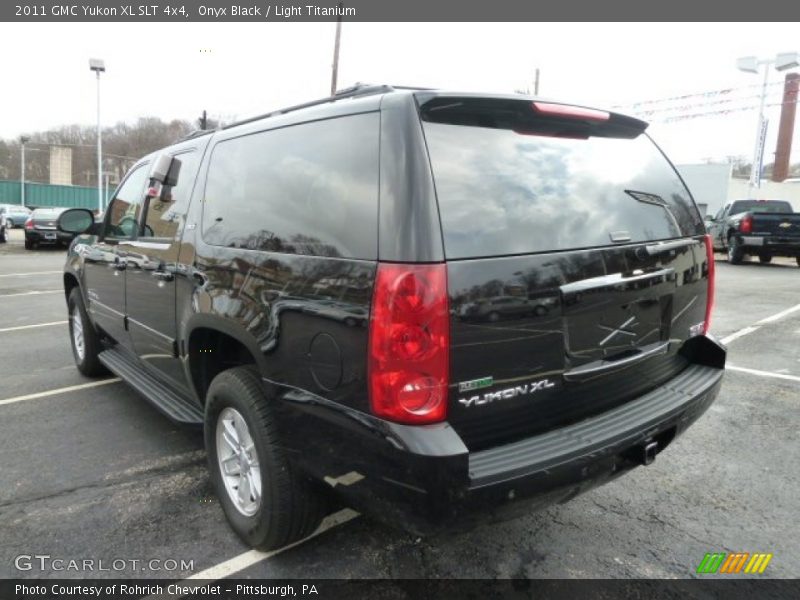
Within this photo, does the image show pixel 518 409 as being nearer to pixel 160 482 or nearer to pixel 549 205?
pixel 549 205

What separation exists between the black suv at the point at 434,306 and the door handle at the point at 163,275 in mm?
112

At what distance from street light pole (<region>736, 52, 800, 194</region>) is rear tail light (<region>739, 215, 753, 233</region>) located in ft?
51.5

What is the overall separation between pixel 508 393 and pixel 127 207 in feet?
11.0

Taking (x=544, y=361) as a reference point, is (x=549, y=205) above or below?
above

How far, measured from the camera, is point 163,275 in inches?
126

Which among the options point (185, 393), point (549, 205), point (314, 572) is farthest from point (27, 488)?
point (549, 205)

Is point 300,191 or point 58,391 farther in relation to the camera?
point 58,391

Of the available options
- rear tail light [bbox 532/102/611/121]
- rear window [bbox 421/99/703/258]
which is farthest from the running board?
rear tail light [bbox 532/102/611/121]

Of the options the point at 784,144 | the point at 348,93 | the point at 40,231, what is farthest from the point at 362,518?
the point at 784,144

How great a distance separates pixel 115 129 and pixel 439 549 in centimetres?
6952

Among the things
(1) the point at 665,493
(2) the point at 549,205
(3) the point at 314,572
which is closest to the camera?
(2) the point at 549,205

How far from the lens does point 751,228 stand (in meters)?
14.4
